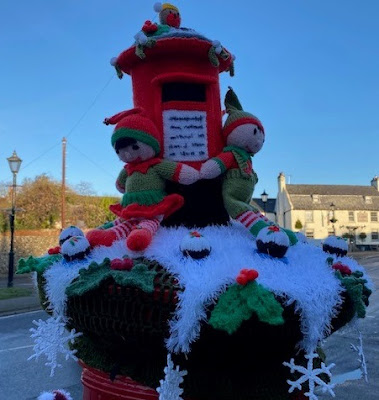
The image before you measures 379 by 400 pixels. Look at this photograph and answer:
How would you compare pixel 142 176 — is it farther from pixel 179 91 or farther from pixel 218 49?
pixel 218 49

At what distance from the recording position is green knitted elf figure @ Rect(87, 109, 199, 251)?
234 centimetres

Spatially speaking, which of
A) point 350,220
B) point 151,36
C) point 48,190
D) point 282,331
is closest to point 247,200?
point 282,331

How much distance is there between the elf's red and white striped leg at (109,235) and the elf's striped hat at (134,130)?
406 mm

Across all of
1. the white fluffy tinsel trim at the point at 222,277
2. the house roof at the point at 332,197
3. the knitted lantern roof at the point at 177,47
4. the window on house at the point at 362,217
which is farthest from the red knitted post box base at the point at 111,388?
the window on house at the point at 362,217

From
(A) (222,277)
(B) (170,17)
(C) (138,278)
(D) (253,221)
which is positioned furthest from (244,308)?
(B) (170,17)

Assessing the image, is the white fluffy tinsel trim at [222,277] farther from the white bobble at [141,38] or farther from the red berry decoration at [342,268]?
the white bobble at [141,38]

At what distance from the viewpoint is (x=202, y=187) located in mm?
2477

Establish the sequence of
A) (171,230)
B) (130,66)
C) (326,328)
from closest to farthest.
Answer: (326,328) < (171,230) < (130,66)

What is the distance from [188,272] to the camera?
1.88m

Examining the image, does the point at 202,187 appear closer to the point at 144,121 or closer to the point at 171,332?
the point at 144,121

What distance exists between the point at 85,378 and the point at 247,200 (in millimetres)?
1326

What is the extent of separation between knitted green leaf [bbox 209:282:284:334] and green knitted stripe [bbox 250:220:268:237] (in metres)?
0.53

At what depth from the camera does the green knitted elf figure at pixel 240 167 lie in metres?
2.32

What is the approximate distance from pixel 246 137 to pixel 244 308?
109 centimetres
